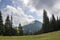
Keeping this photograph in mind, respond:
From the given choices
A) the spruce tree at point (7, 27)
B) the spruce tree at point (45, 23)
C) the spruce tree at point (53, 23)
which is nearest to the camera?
the spruce tree at point (7, 27)

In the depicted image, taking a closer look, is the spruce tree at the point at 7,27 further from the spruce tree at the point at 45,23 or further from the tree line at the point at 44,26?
the spruce tree at the point at 45,23

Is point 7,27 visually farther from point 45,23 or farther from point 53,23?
point 53,23

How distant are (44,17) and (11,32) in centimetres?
3140

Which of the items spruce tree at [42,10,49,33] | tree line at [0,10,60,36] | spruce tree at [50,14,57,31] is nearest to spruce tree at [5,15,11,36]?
tree line at [0,10,60,36]

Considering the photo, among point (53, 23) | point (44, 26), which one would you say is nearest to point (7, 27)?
point (44, 26)

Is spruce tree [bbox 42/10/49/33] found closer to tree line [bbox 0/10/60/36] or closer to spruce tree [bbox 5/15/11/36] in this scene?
tree line [bbox 0/10/60/36]

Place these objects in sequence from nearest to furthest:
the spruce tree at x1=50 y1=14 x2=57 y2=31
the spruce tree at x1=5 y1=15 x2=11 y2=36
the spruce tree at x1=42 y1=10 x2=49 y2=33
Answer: the spruce tree at x1=5 y1=15 x2=11 y2=36 → the spruce tree at x1=50 y1=14 x2=57 y2=31 → the spruce tree at x1=42 y1=10 x2=49 y2=33

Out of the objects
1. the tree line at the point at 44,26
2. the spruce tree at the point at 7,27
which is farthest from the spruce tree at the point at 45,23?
the spruce tree at the point at 7,27

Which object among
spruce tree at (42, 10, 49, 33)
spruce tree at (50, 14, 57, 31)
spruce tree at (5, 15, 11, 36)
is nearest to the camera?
spruce tree at (5, 15, 11, 36)

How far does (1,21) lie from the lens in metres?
76.1

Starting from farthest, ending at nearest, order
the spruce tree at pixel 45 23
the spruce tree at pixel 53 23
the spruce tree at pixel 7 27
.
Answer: the spruce tree at pixel 45 23
the spruce tree at pixel 53 23
the spruce tree at pixel 7 27

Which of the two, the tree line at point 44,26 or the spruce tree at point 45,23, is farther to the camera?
the spruce tree at point 45,23

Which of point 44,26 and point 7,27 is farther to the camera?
point 44,26

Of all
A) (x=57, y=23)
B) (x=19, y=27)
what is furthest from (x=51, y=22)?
(x=19, y=27)
